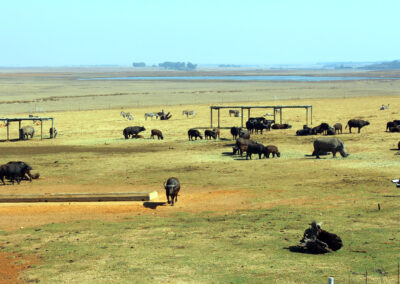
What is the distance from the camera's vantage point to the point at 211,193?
26.1 m

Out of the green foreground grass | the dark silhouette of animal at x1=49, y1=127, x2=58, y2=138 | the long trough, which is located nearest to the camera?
the green foreground grass

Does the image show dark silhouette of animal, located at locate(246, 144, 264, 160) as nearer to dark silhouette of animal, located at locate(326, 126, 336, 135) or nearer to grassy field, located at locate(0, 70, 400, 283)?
grassy field, located at locate(0, 70, 400, 283)

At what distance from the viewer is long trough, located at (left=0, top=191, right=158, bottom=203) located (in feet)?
80.6

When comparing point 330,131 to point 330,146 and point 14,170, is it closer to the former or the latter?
point 330,146

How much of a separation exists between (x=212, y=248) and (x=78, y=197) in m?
9.23

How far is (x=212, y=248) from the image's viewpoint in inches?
667

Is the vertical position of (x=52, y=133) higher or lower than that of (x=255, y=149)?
lower

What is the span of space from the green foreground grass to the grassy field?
1.3 inches

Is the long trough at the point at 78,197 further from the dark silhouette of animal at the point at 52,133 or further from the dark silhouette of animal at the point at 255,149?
the dark silhouette of animal at the point at 52,133

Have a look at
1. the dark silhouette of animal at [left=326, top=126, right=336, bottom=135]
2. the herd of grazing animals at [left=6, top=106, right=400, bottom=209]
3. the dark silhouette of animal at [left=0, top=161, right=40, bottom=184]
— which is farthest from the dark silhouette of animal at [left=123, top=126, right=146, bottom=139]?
the dark silhouette of animal at [left=0, top=161, right=40, bottom=184]

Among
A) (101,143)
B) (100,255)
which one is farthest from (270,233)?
(101,143)

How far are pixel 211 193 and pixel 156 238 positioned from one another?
26.1 ft

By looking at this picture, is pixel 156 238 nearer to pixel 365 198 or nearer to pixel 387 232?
pixel 387 232

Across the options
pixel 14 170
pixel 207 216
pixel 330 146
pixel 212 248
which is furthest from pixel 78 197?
pixel 330 146
